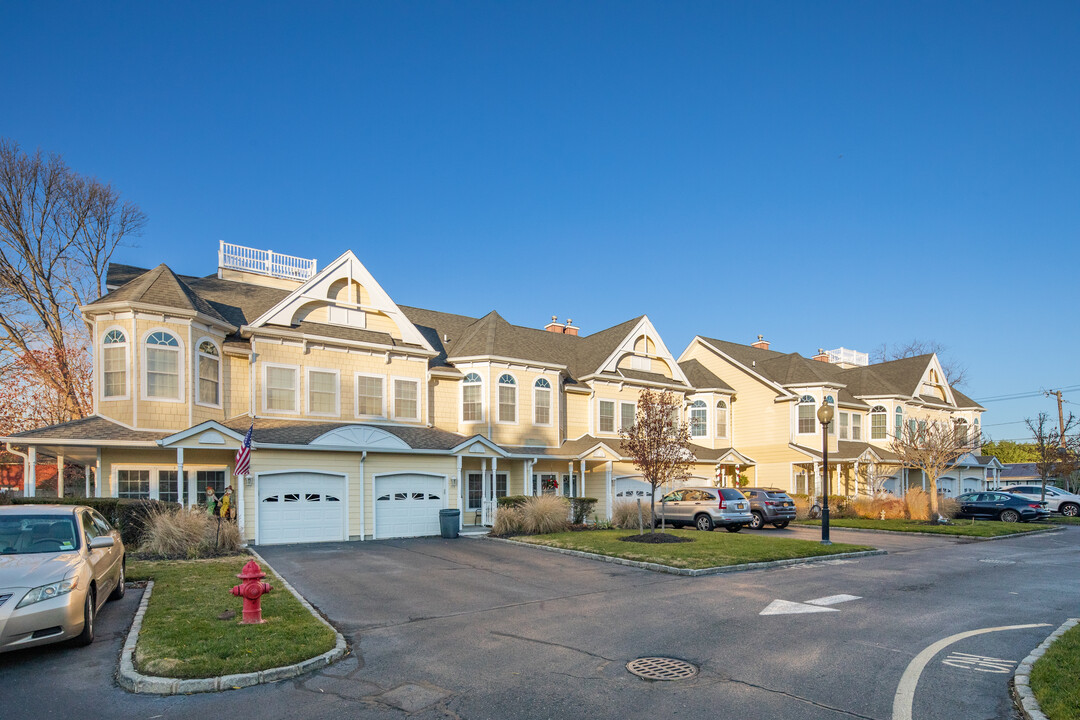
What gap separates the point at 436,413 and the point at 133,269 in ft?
38.9

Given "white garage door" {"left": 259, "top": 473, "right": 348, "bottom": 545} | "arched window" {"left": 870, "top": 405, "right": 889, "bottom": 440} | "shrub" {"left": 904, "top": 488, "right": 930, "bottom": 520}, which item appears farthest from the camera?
"arched window" {"left": 870, "top": 405, "right": 889, "bottom": 440}

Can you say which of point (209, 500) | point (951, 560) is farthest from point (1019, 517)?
point (209, 500)

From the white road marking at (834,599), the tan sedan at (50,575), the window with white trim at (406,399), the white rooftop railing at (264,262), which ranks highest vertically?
the white rooftop railing at (264,262)

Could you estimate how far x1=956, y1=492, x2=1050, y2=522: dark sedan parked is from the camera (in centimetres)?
3177

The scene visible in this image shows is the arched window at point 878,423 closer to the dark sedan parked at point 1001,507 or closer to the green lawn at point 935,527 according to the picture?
the dark sedan parked at point 1001,507

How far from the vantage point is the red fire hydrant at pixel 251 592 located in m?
9.08

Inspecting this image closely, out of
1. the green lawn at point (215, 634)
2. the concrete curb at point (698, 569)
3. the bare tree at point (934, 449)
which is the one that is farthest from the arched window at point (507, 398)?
the bare tree at point (934, 449)

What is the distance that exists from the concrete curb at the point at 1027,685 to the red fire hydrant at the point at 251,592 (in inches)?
331

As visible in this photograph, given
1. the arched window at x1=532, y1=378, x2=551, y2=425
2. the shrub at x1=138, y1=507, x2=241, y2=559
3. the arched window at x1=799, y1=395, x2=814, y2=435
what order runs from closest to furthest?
the shrub at x1=138, y1=507, x2=241, y2=559 < the arched window at x1=532, y1=378, x2=551, y2=425 < the arched window at x1=799, y1=395, x2=814, y2=435

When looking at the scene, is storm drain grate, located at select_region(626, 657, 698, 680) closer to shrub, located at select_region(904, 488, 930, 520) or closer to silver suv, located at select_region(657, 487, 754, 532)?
silver suv, located at select_region(657, 487, 754, 532)

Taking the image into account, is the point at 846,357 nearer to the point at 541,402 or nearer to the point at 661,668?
the point at 541,402

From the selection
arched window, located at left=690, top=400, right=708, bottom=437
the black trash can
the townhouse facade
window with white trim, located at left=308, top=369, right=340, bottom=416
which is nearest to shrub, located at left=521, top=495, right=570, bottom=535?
the black trash can

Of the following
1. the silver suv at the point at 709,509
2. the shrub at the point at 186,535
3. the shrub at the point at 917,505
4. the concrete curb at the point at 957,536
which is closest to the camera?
the shrub at the point at 186,535

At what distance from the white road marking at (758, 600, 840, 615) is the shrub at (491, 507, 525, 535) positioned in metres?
12.3
